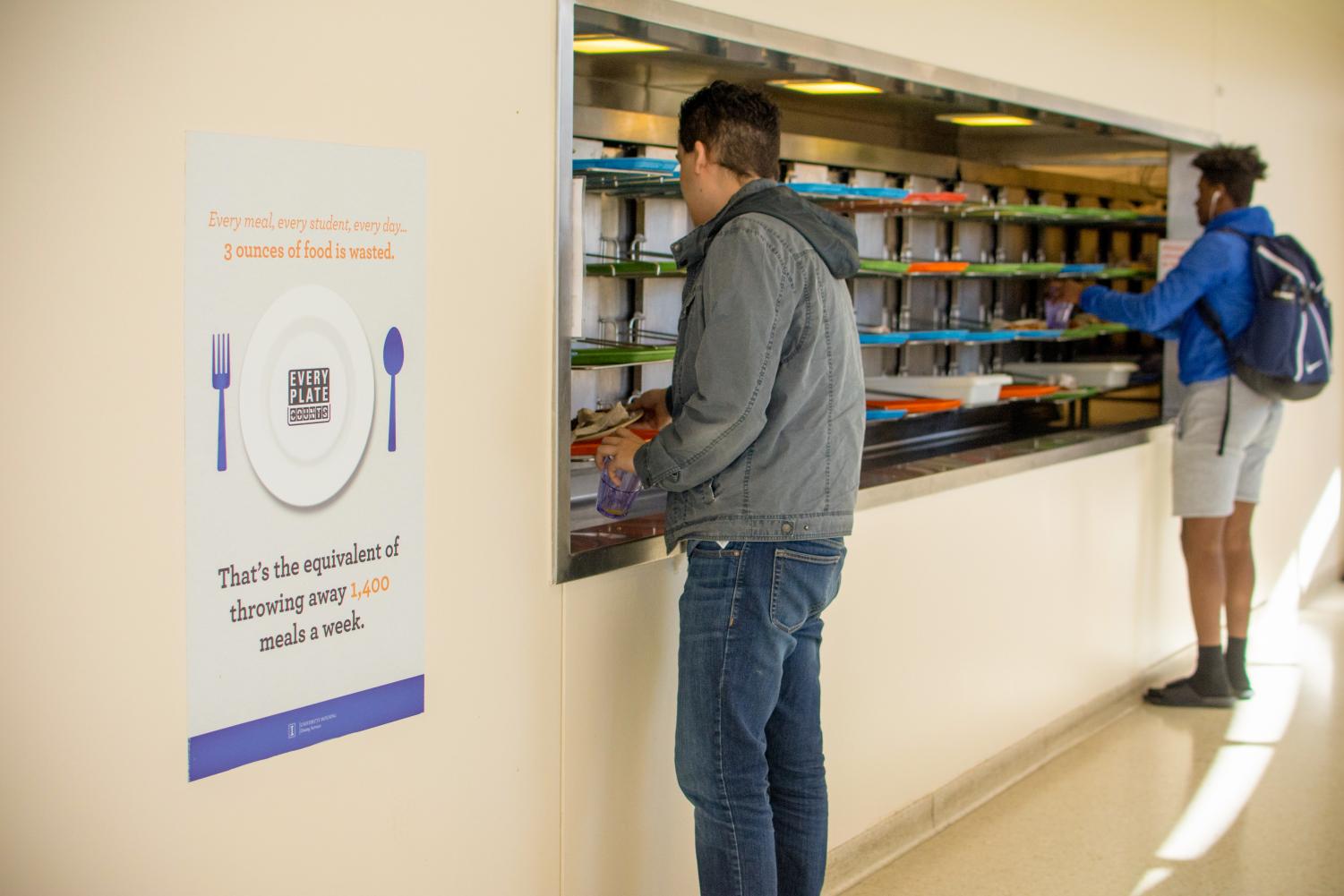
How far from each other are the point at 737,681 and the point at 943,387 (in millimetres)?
1971

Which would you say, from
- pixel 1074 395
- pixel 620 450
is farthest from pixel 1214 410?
pixel 620 450

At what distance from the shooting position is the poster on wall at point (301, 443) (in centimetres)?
187

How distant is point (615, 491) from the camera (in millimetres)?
2529

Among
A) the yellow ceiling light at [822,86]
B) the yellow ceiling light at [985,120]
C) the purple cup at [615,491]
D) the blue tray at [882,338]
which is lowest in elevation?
the purple cup at [615,491]

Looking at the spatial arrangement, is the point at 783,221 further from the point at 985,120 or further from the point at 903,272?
the point at 985,120

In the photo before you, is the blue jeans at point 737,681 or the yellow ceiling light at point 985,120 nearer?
the blue jeans at point 737,681

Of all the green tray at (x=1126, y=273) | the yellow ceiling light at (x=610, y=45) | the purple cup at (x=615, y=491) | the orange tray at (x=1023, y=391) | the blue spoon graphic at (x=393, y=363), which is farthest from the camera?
the green tray at (x=1126, y=273)

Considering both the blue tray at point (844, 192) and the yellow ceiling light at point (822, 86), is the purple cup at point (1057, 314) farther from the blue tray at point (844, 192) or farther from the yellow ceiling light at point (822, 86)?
the yellow ceiling light at point (822, 86)

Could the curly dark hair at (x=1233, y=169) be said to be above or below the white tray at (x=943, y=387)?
above

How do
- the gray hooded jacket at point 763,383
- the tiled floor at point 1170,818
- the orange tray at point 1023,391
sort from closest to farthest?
the gray hooded jacket at point 763,383 → the tiled floor at point 1170,818 → the orange tray at point 1023,391

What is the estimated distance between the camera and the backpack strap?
449 cm

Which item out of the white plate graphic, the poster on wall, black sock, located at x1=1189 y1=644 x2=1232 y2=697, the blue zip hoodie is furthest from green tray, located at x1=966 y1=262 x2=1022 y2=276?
the white plate graphic

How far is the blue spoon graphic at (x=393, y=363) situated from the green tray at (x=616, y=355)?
1.64 feet

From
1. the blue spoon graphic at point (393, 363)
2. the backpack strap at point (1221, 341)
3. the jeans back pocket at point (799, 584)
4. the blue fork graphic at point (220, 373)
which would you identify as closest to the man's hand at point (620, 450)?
the jeans back pocket at point (799, 584)
